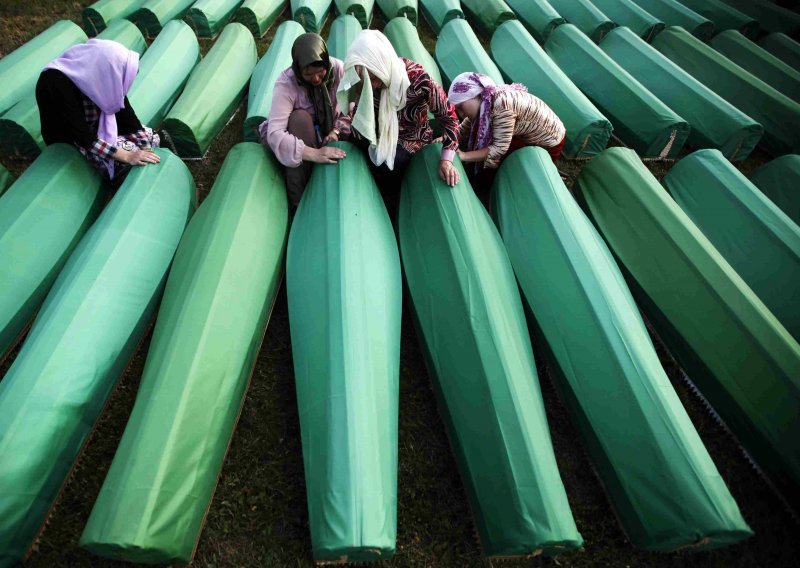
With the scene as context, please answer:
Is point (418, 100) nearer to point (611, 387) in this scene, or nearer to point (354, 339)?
point (354, 339)

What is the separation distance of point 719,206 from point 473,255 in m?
2.29

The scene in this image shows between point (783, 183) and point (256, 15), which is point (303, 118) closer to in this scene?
point (256, 15)

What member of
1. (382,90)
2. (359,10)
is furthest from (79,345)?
(359,10)

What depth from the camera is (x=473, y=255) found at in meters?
2.76

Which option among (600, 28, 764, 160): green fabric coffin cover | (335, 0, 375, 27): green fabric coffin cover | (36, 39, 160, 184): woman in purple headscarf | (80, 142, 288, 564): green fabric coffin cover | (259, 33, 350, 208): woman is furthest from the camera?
(335, 0, 375, 27): green fabric coffin cover

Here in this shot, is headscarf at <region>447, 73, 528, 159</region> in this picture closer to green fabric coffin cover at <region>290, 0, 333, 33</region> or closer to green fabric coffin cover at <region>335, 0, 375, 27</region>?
green fabric coffin cover at <region>335, 0, 375, 27</region>

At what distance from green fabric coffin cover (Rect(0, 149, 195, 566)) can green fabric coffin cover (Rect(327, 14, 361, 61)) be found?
2.88 m

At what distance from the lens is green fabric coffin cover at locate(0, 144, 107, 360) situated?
2.61 metres

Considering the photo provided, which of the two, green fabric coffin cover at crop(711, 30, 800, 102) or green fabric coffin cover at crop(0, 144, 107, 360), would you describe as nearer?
green fabric coffin cover at crop(0, 144, 107, 360)

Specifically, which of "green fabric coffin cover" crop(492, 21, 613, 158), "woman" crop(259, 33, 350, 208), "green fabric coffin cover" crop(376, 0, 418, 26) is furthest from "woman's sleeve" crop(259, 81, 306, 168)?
"green fabric coffin cover" crop(376, 0, 418, 26)

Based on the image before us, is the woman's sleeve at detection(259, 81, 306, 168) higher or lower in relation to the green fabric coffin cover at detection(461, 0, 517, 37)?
lower

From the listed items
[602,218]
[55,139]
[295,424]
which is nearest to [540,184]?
[602,218]

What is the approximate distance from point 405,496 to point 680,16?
7.91 meters

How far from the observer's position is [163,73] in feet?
14.7
